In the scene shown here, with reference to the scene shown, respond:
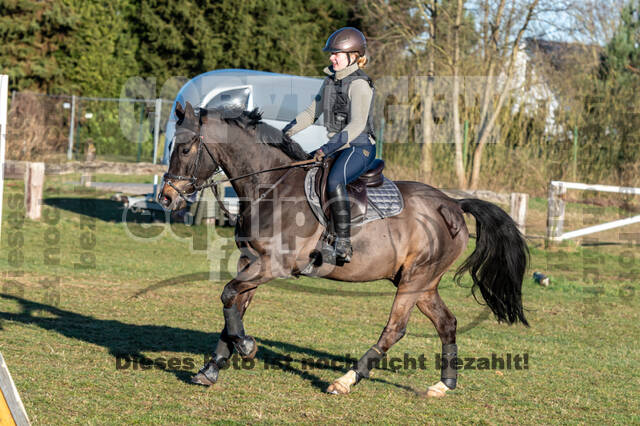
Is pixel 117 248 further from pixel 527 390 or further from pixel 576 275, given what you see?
pixel 527 390

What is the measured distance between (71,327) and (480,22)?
779 inches

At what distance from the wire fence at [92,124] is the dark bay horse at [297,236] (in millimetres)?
23353

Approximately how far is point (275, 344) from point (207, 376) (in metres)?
2.04

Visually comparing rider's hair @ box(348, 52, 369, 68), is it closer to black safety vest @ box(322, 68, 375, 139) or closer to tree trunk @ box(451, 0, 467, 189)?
black safety vest @ box(322, 68, 375, 139)

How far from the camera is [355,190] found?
22.4 feet

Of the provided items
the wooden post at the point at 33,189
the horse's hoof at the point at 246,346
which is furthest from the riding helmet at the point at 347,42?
the wooden post at the point at 33,189

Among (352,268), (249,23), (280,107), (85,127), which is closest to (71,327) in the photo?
(352,268)

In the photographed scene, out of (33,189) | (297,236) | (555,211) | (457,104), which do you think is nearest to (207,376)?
(297,236)

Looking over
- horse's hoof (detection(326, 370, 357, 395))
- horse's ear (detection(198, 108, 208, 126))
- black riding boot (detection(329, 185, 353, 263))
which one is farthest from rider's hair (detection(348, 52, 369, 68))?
horse's hoof (detection(326, 370, 357, 395))

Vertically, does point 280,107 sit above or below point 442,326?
above

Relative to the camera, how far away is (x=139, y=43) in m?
40.0

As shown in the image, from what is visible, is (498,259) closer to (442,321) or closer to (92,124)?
(442,321)

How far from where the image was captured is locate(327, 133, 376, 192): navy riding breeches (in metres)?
6.59

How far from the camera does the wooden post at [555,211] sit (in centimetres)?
1692
